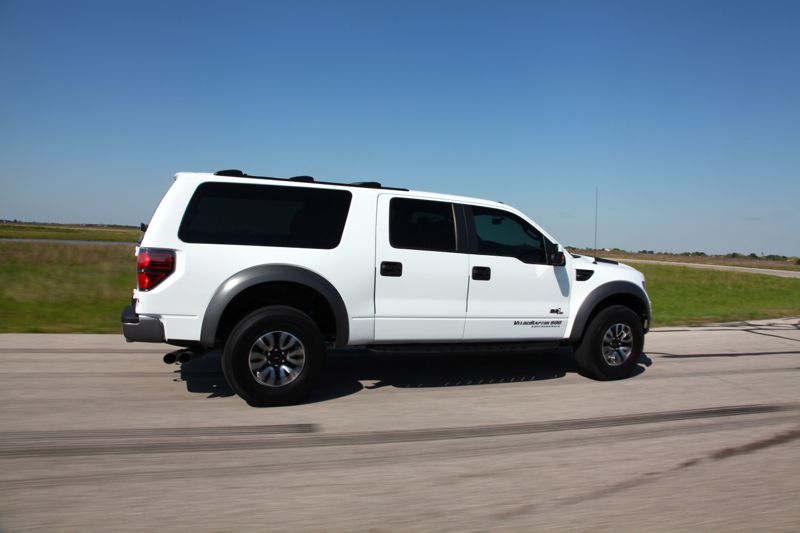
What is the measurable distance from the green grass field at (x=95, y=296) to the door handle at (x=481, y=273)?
6.14 m

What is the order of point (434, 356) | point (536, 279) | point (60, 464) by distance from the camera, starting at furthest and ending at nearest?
point (434, 356) → point (536, 279) → point (60, 464)

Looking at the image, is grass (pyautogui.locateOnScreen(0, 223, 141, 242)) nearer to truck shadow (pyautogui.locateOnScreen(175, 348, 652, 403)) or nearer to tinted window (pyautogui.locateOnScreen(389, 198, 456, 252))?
truck shadow (pyautogui.locateOnScreen(175, 348, 652, 403))

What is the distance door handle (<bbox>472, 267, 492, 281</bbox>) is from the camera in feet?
18.5

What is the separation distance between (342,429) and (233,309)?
5.09ft

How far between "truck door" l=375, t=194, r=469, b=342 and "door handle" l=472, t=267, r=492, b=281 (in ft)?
0.32

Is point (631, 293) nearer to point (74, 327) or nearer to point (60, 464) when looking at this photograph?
point (60, 464)

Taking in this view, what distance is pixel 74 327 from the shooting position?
8961 millimetres

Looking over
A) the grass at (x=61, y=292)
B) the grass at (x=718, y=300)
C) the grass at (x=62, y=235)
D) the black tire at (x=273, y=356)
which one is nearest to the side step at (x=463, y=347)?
the black tire at (x=273, y=356)

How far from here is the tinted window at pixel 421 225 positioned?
5406mm

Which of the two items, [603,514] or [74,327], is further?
[74,327]

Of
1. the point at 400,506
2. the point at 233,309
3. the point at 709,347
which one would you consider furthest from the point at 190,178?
the point at 709,347

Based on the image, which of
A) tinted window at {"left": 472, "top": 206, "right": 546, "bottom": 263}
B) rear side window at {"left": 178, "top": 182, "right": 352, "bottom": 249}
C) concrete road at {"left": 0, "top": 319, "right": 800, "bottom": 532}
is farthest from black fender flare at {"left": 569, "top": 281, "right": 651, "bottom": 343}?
rear side window at {"left": 178, "top": 182, "right": 352, "bottom": 249}

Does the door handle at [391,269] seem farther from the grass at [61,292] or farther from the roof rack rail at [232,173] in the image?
the grass at [61,292]

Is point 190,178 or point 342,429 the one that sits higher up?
point 190,178
